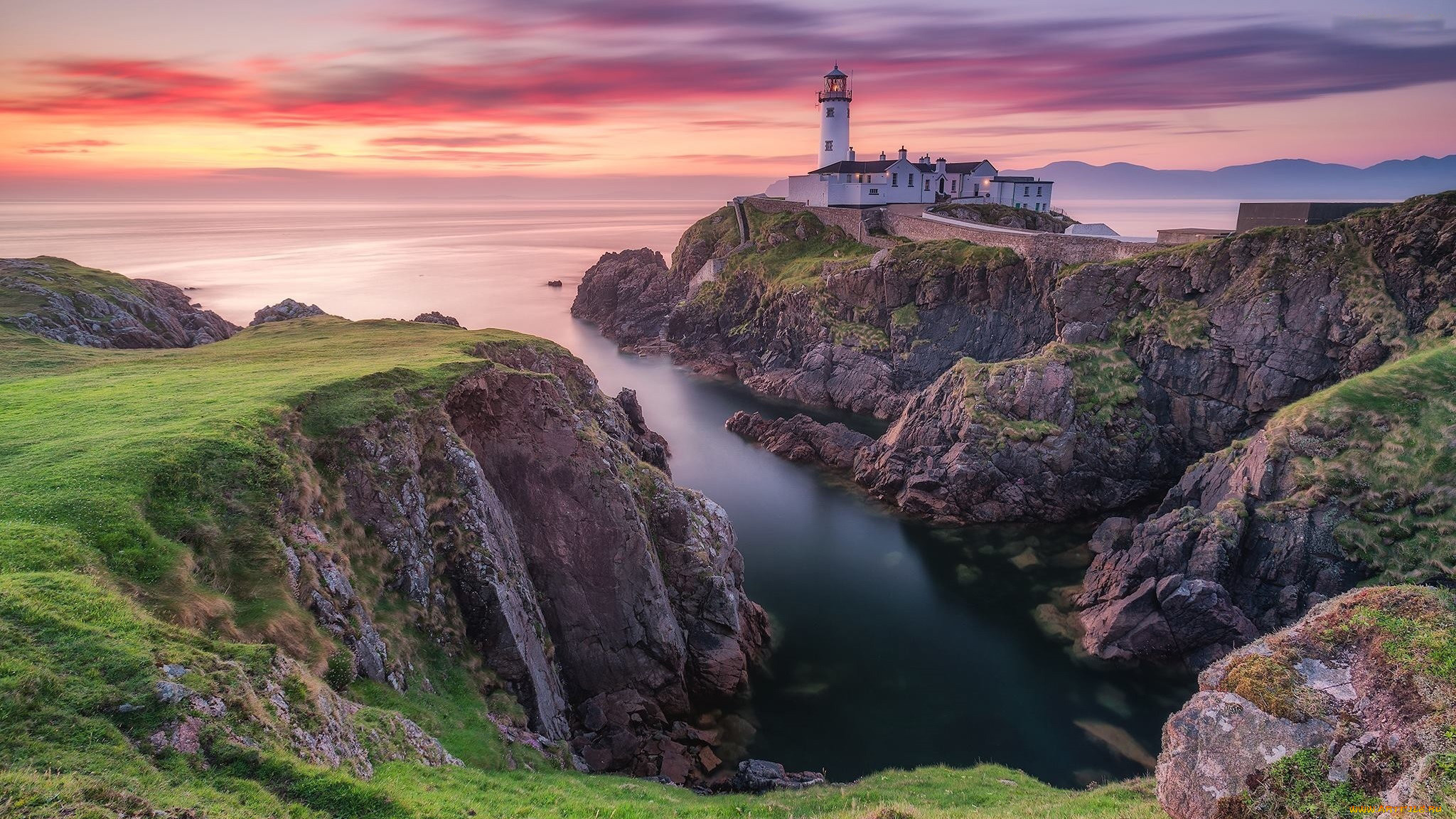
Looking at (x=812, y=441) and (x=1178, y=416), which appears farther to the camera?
(x=812, y=441)

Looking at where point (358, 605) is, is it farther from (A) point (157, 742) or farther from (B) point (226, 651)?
(A) point (157, 742)

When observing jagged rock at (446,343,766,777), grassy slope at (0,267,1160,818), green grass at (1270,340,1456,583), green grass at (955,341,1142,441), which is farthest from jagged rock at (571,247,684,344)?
green grass at (1270,340,1456,583)

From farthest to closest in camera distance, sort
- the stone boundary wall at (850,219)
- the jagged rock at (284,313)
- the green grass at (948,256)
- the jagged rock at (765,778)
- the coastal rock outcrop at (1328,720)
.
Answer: the stone boundary wall at (850,219), the green grass at (948,256), the jagged rock at (284,313), the jagged rock at (765,778), the coastal rock outcrop at (1328,720)

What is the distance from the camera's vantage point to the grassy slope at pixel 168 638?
11.3 metres

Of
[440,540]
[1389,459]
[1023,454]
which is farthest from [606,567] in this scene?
[1389,459]

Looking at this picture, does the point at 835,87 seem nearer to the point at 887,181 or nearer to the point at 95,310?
the point at 887,181

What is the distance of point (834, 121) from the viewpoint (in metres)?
117

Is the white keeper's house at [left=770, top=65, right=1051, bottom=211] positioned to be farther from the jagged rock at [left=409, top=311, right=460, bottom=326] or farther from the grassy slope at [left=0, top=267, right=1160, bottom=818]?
the grassy slope at [left=0, top=267, right=1160, bottom=818]

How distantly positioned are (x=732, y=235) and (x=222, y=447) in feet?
328

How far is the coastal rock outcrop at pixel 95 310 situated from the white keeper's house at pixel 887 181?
81801mm

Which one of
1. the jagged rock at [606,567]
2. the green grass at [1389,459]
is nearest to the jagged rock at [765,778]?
the jagged rock at [606,567]

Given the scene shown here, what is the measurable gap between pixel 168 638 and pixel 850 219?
97040 millimetres

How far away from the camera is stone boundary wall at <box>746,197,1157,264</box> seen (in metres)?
63.3

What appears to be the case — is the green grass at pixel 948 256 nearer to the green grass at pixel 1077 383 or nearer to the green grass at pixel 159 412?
the green grass at pixel 1077 383
